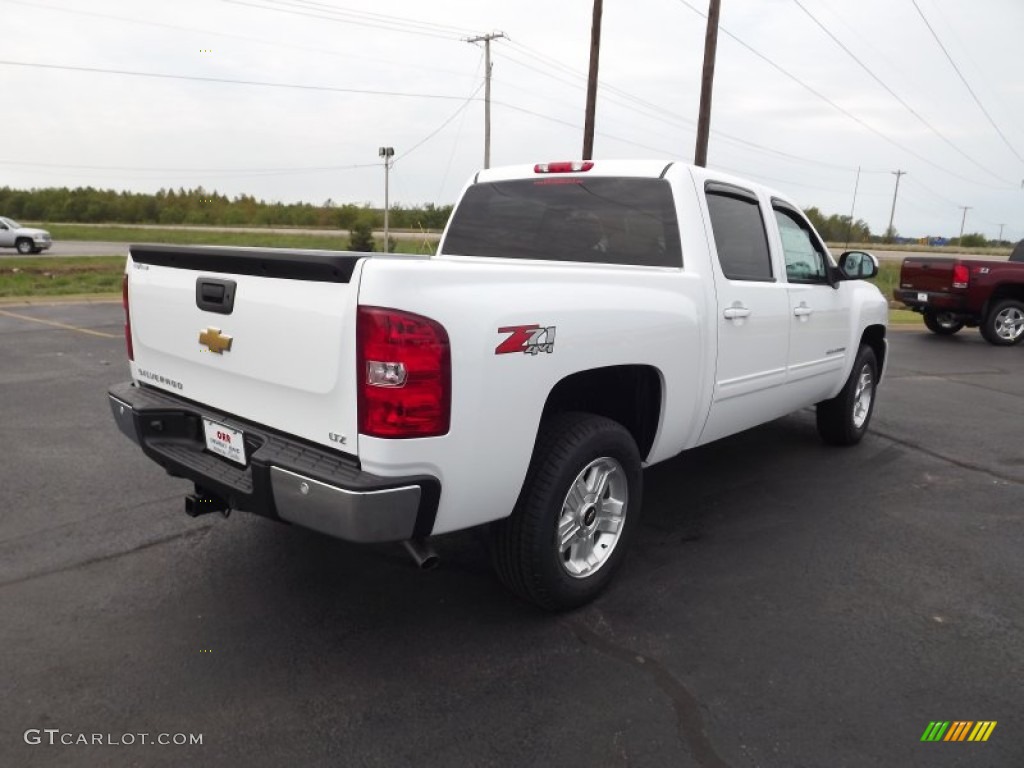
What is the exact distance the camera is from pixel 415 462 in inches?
93.1

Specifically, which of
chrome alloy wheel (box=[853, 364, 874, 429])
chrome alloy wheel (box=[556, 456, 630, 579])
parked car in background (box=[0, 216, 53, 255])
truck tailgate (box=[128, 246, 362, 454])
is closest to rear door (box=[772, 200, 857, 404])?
chrome alloy wheel (box=[853, 364, 874, 429])

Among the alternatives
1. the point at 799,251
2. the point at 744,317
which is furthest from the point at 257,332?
the point at 799,251

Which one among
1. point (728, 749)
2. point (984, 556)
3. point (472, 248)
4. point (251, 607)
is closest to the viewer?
point (728, 749)

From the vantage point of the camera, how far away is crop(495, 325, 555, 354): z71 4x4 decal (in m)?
2.54

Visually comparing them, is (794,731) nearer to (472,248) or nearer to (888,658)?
(888,658)

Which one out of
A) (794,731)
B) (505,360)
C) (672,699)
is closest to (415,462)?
(505,360)

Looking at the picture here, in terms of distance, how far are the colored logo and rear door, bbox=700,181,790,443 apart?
1.70 m

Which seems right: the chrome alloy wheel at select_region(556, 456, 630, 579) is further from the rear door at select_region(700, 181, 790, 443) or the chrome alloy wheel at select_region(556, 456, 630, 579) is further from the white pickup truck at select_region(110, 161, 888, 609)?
the rear door at select_region(700, 181, 790, 443)

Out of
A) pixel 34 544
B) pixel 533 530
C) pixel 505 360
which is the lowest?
pixel 34 544

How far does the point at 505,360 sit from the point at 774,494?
9.57 feet

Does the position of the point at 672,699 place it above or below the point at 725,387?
below

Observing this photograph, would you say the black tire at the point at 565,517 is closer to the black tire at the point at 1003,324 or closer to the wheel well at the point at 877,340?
the wheel well at the point at 877,340

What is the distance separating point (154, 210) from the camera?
92188mm

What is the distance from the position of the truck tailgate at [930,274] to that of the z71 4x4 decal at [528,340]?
12.8 metres
